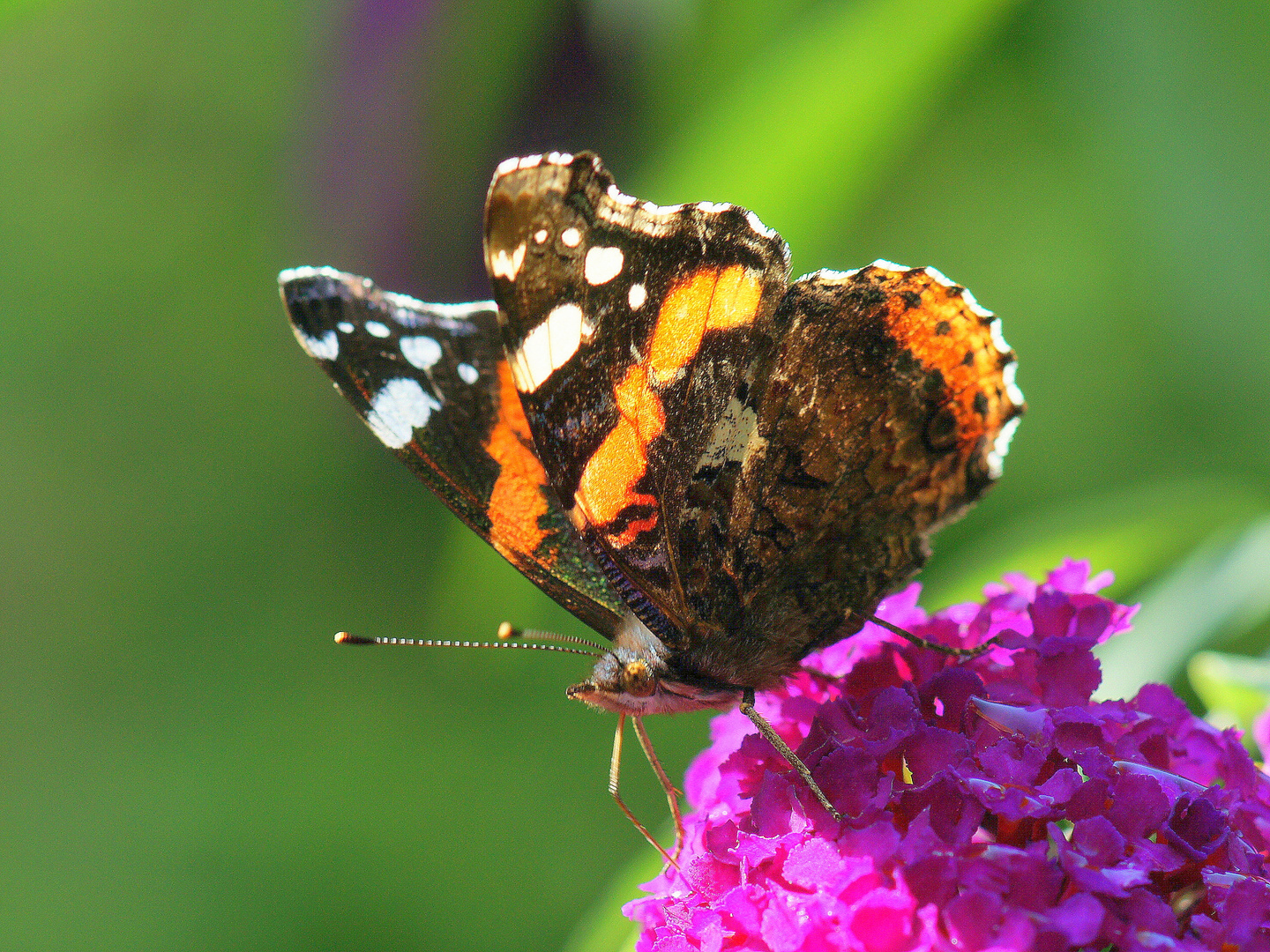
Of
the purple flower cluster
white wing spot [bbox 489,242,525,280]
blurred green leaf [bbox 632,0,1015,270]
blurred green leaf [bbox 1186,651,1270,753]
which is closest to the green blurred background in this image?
blurred green leaf [bbox 632,0,1015,270]

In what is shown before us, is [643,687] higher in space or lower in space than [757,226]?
lower

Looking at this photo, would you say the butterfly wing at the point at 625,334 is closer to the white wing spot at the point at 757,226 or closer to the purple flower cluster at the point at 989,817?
the white wing spot at the point at 757,226

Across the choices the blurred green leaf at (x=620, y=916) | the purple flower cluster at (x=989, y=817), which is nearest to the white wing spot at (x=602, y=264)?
the purple flower cluster at (x=989, y=817)

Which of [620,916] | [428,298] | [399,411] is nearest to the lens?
[399,411]

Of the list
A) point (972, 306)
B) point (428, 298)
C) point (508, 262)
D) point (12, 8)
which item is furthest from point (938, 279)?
point (428, 298)

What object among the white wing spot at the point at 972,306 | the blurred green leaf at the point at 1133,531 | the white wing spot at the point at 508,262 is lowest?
the blurred green leaf at the point at 1133,531

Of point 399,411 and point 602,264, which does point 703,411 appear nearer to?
point 602,264

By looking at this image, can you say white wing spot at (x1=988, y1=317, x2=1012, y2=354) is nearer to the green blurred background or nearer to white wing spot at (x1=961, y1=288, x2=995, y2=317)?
white wing spot at (x1=961, y1=288, x2=995, y2=317)
